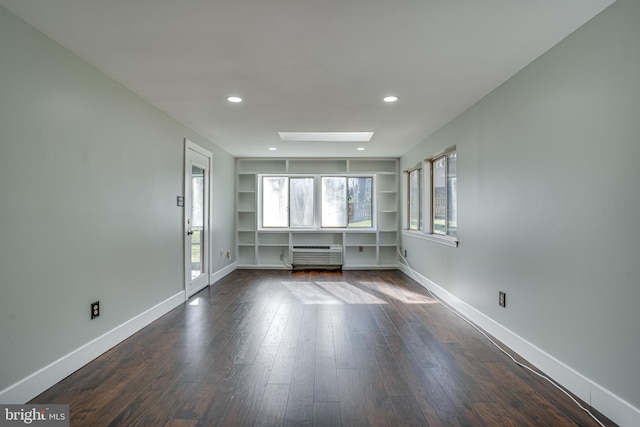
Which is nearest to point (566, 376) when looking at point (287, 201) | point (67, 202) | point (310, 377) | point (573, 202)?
point (573, 202)

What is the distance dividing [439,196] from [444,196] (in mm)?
223

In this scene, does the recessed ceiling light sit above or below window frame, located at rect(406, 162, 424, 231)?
above

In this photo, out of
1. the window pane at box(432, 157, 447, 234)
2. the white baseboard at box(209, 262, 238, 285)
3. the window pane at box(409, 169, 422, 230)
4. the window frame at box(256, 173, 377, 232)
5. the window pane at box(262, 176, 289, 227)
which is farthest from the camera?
the window pane at box(262, 176, 289, 227)

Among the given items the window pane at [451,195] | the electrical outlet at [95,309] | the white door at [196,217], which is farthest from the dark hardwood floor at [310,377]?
the window pane at [451,195]

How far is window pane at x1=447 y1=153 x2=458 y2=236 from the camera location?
400cm

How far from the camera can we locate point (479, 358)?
7.95ft

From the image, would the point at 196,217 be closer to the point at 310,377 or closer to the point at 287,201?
the point at 287,201

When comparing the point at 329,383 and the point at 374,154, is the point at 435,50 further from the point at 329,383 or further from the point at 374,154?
the point at 374,154

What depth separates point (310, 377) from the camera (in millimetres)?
2127

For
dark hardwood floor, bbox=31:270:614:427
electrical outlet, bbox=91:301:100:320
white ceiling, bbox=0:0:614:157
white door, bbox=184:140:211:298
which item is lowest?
dark hardwood floor, bbox=31:270:614:427

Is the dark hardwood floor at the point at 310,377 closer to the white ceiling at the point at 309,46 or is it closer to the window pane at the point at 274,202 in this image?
the white ceiling at the point at 309,46

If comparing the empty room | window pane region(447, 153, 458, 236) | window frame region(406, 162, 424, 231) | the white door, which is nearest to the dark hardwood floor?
the empty room

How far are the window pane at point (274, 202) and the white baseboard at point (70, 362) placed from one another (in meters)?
3.31

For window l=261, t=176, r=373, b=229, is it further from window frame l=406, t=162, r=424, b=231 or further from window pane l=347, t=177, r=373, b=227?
window frame l=406, t=162, r=424, b=231
